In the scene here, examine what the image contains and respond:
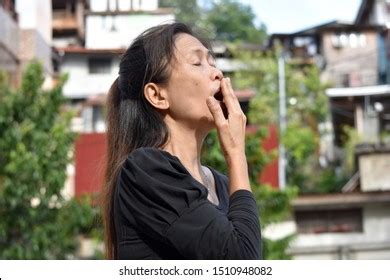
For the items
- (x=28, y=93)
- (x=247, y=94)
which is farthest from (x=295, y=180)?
(x=28, y=93)

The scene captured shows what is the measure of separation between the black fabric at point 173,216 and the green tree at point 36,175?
22.8ft

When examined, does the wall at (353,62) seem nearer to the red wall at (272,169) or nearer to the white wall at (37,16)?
the red wall at (272,169)

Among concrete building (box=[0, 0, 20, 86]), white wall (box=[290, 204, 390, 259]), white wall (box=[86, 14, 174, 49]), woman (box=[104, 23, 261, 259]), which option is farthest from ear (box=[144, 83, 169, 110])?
white wall (box=[290, 204, 390, 259])

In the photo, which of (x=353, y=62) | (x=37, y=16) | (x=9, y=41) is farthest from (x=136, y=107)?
(x=353, y=62)

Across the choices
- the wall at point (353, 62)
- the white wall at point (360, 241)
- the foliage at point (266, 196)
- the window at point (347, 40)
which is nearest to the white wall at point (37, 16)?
the foliage at point (266, 196)

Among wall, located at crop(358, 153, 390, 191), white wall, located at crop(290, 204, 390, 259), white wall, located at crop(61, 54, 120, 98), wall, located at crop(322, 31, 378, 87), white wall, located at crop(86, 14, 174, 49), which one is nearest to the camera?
white wall, located at crop(86, 14, 174, 49)

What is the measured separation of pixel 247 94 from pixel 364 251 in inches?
205

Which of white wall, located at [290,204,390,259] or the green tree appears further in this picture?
white wall, located at [290,204,390,259]

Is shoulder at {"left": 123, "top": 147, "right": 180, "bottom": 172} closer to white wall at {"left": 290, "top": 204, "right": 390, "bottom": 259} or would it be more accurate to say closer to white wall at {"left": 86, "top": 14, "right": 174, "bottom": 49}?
white wall at {"left": 86, "top": 14, "right": 174, "bottom": 49}

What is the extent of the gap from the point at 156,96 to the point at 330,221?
478 inches

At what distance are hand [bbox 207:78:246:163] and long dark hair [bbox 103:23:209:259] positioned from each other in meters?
0.08

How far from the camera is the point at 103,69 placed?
10.6 m

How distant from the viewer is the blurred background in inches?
329

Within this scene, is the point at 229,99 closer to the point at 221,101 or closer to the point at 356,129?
the point at 221,101
